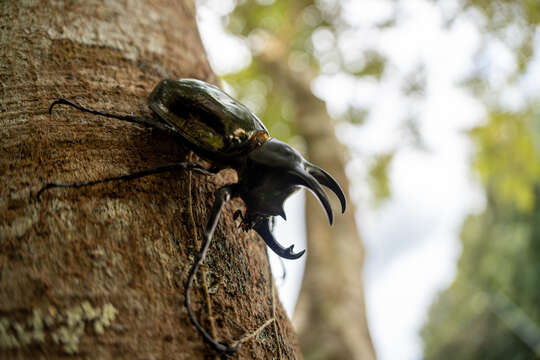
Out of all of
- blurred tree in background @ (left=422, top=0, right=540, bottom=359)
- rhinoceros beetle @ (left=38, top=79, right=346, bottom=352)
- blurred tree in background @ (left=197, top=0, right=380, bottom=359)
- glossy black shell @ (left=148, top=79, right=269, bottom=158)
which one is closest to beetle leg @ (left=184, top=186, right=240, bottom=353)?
rhinoceros beetle @ (left=38, top=79, right=346, bottom=352)

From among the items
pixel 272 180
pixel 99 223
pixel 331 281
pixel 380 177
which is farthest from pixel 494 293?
pixel 99 223

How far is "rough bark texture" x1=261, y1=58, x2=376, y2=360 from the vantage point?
2.51m

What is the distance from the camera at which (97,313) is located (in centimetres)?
62

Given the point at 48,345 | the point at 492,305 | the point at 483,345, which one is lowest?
the point at 48,345

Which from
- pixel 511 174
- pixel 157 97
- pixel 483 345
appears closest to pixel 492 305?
pixel 483 345

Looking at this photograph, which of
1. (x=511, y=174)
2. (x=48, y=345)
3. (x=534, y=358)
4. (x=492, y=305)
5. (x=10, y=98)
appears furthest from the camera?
(x=492, y=305)

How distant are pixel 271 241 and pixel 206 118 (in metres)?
0.35

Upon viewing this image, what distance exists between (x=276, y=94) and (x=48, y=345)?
20.7ft

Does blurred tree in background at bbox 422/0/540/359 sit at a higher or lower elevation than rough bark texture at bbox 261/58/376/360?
higher

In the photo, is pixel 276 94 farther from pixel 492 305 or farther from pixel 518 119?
pixel 492 305

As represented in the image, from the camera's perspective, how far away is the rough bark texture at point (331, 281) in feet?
8.24

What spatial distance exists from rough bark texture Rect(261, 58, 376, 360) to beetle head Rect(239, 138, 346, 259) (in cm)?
186

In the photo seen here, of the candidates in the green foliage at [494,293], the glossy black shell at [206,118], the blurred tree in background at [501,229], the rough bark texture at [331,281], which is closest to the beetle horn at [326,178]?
the glossy black shell at [206,118]

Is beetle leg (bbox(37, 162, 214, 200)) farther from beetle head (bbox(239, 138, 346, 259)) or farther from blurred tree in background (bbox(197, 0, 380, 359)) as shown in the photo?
blurred tree in background (bbox(197, 0, 380, 359))
